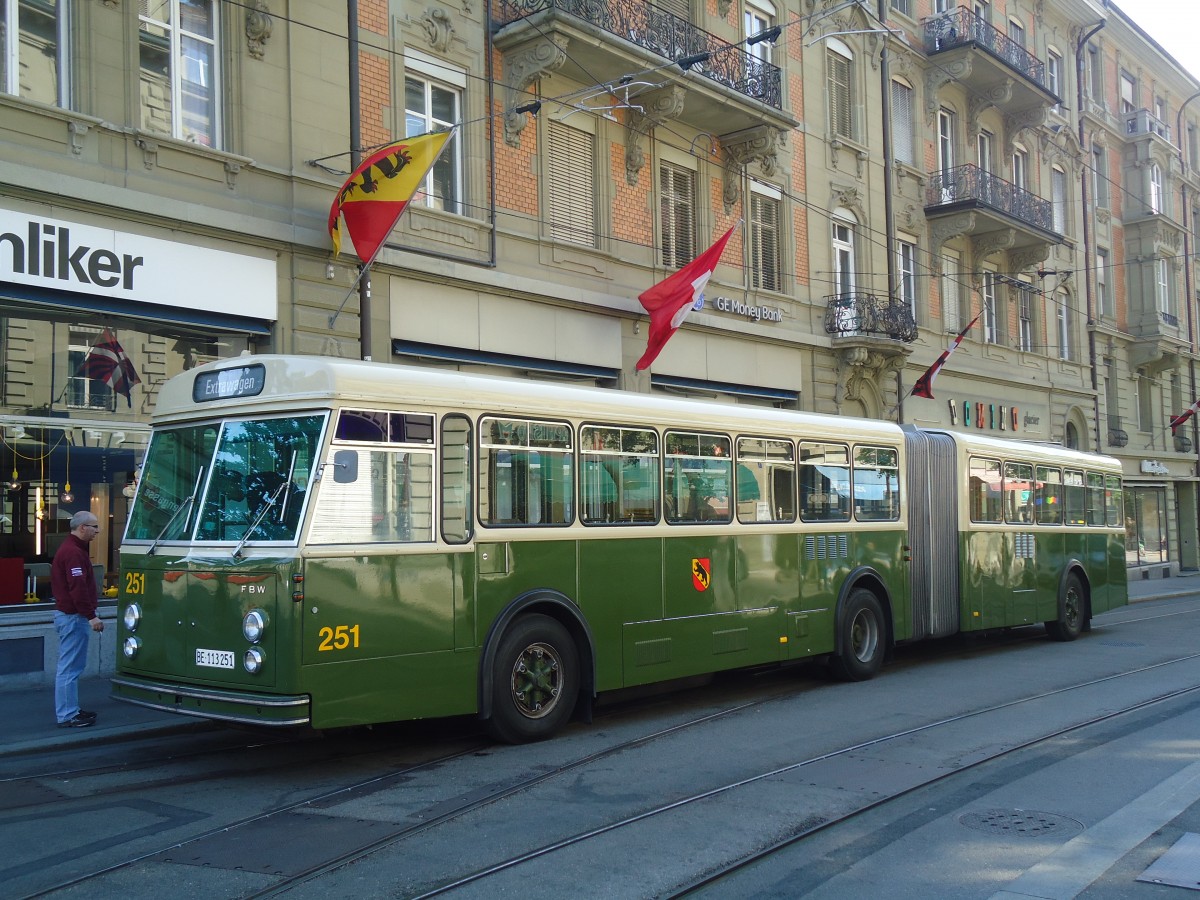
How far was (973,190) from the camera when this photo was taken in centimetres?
2886

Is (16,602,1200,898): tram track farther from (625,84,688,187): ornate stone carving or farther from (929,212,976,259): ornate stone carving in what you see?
(929,212,976,259): ornate stone carving

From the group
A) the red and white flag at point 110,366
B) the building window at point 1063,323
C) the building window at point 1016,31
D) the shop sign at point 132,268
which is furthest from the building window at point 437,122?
the building window at point 1063,323

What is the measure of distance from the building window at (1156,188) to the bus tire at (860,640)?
3275 centimetres

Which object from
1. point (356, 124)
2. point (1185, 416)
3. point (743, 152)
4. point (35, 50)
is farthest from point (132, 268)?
point (1185, 416)

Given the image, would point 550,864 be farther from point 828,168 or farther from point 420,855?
point 828,168

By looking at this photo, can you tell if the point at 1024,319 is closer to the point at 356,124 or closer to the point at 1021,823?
the point at 356,124

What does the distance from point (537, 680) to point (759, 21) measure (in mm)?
18326

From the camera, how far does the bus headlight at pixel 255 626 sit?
7719 mm

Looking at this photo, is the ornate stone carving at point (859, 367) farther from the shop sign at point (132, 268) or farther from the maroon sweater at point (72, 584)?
the maroon sweater at point (72, 584)

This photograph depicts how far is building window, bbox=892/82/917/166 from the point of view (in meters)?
27.9

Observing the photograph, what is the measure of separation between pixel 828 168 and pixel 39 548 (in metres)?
18.4

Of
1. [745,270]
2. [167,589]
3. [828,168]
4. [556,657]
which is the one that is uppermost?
[828,168]

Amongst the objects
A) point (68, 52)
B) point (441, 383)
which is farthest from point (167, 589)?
point (68, 52)

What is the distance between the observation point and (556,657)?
31.4 feet
